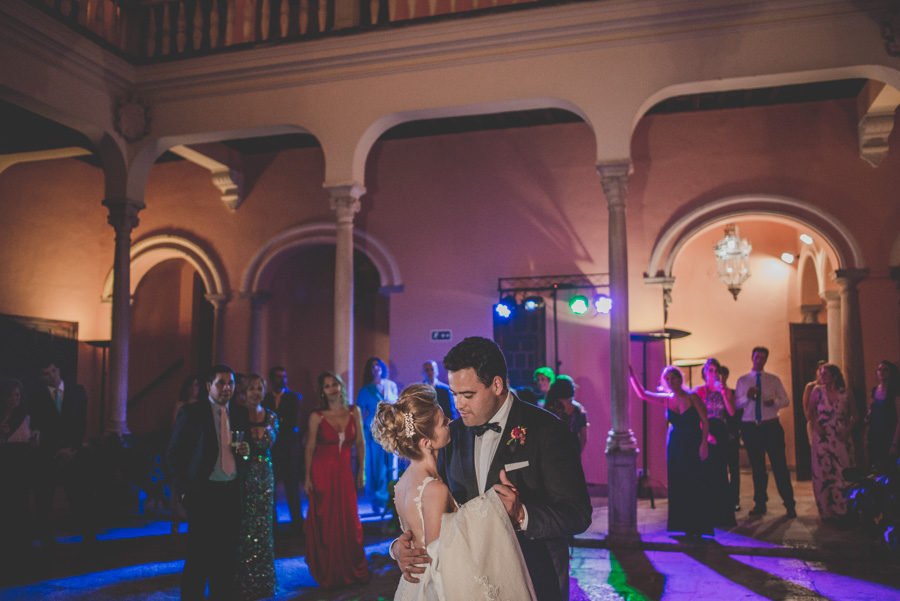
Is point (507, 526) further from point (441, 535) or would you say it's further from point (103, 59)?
point (103, 59)

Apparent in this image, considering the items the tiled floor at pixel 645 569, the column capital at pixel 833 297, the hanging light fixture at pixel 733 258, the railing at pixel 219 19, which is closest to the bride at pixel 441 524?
the tiled floor at pixel 645 569

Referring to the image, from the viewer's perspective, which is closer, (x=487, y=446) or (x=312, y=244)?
(x=487, y=446)

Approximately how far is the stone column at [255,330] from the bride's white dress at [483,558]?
8970mm

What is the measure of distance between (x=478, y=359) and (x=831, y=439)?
20.2 ft

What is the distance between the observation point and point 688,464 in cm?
668

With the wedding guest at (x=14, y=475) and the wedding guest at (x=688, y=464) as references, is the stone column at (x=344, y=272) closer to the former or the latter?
the wedding guest at (x=14, y=475)

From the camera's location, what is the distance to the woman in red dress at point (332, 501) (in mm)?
5371

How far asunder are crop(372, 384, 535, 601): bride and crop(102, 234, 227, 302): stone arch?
29.2ft

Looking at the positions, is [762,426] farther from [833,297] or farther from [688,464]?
[833,297]

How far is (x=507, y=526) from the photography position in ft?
7.31

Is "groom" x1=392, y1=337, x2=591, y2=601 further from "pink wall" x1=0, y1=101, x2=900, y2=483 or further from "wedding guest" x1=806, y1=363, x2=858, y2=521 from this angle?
"pink wall" x1=0, y1=101, x2=900, y2=483

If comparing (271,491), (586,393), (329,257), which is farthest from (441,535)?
(329,257)

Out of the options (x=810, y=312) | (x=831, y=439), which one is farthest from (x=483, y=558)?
(x=810, y=312)

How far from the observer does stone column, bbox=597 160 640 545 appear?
654 cm
